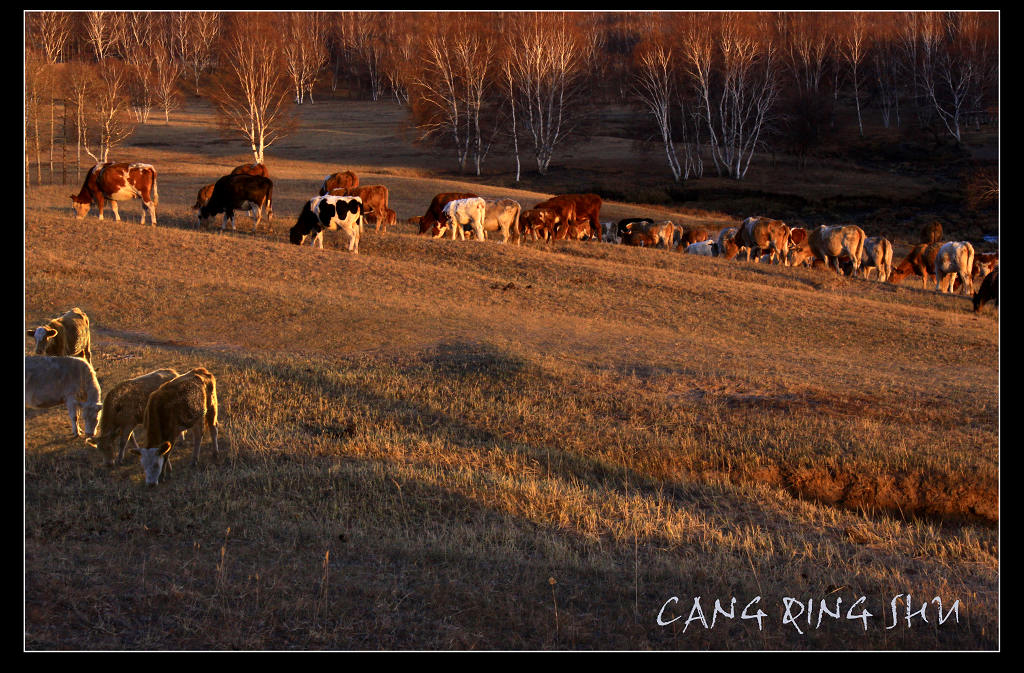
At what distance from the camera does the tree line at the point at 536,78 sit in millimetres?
51594

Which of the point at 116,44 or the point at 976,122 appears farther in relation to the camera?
the point at 116,44

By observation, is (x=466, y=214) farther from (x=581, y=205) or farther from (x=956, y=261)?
(x=956, y=261)

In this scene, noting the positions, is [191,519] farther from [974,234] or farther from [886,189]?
[886,189]

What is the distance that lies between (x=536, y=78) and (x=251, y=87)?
16883mm

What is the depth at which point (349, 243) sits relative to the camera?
24.1 meters

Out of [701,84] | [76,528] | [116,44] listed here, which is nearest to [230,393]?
[76,528]

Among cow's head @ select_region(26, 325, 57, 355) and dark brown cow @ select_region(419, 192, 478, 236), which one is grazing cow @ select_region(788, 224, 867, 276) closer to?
dark brown cow @ select_region(419, 192, 478, 236)

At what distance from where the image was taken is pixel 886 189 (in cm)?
5250

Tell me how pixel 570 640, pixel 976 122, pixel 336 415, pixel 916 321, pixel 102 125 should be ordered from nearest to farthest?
1. pixel 570 640
2. pixel 336 415
3. pixel 916 321
4. pixel 102 125
5. pixel 976 122

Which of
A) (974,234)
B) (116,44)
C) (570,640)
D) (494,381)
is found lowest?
(570,640)

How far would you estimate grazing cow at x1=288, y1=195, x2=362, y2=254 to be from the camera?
2375cm

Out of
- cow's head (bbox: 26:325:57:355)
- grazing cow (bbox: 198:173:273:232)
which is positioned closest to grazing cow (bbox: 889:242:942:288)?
grazing cow (bbox: 198:173:273:232)

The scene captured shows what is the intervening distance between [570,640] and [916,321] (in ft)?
53.3

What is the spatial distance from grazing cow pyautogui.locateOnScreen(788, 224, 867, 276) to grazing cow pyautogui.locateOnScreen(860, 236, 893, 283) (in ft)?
0.97
